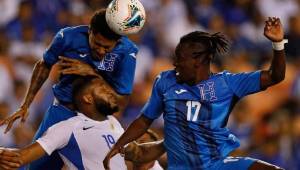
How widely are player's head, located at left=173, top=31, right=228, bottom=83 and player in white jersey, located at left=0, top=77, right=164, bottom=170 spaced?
0.72 m

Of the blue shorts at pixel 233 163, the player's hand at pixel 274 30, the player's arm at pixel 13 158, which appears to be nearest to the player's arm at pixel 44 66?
the player's arm at pixel 13 158

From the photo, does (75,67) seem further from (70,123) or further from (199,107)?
(199,107)

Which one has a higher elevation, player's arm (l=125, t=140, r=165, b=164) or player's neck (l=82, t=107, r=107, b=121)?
player's neck (l=82, t=107, r=107, b=121)

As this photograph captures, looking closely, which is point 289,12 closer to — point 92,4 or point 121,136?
point 92,4

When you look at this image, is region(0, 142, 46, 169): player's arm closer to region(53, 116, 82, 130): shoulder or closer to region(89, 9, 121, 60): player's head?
region(53, 116, 82, 130): shoulder

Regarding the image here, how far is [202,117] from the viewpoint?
7156 millimetres

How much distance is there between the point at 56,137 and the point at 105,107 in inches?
22.7

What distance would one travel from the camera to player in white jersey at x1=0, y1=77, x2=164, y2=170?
707cm

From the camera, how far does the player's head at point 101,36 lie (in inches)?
301

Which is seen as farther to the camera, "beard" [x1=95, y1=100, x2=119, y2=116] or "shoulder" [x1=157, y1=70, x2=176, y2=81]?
"beard" [x1=95, y1=100, x2=119, y2=116]

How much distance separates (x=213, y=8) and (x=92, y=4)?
2.04 metres

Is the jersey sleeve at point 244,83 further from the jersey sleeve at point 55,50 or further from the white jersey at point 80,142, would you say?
the jersey sleeve at point 55,50

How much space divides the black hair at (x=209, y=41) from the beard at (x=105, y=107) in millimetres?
778

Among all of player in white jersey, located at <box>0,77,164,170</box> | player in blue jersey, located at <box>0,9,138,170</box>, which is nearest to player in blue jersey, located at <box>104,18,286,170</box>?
player in white jersey, located at <box>0,77,164,170</box>
